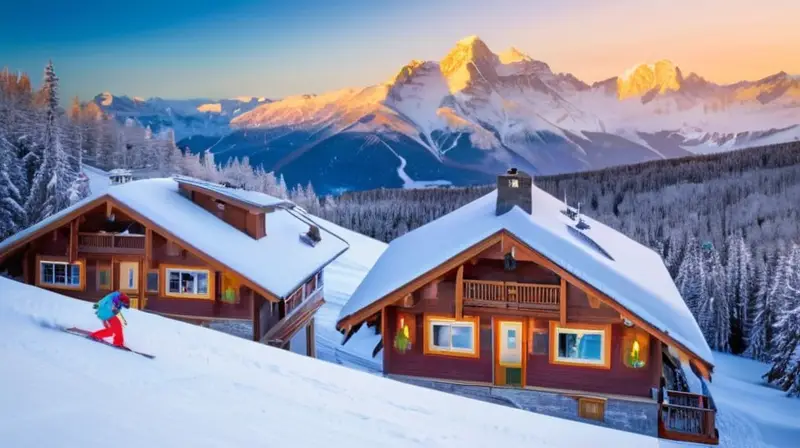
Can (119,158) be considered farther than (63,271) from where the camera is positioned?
Yes

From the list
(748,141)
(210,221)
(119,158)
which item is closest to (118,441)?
(210,221)

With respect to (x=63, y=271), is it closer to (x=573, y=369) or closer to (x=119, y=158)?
(x=573, y=369)

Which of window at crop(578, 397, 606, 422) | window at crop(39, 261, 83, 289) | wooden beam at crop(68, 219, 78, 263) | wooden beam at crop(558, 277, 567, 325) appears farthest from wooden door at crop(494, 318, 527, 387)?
window at crop(39, 261, 83, 289)

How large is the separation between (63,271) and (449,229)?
15547 mm

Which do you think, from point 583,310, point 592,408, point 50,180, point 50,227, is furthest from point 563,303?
point 50,180

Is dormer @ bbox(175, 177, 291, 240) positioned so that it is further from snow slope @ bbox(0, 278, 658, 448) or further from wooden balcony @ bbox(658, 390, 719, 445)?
wooden balcony @ bbox(658, 390, 719, 445)

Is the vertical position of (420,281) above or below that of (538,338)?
above

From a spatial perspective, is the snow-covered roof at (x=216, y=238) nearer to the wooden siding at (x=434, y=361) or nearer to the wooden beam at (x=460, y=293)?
the wooden siding at (x=434, y=361)

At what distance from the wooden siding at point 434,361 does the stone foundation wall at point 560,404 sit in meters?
0.26

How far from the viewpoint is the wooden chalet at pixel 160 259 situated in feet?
78.8

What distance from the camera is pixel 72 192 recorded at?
49438 mm

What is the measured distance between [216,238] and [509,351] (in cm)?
1234

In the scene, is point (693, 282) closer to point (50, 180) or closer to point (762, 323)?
point (762, 323)

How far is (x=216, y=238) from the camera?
2516 cm
